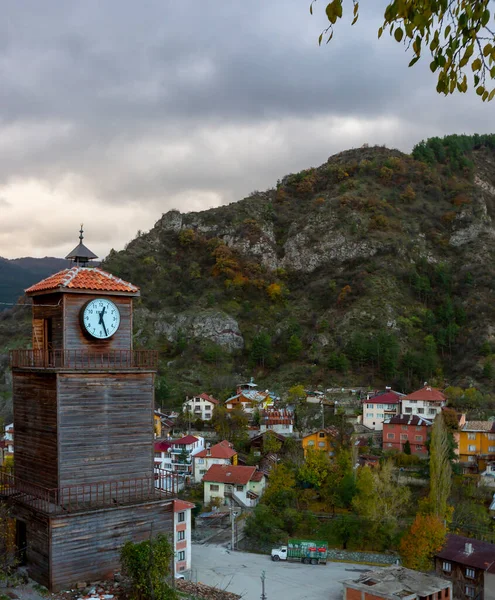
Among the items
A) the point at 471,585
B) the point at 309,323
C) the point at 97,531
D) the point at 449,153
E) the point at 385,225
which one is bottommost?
the point at 471,585

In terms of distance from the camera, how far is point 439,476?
28.7m

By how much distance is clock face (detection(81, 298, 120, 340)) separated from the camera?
45.4 feet

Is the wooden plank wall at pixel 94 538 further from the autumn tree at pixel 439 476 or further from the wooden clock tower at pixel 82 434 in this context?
the autumn tree at pixel 439 476

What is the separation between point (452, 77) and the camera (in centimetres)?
407

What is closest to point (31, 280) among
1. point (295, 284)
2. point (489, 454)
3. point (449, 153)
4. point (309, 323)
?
point (489, 454)

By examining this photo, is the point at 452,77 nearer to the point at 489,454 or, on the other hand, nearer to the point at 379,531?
the point at 379,531

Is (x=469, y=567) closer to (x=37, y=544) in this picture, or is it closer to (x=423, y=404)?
(x=37, y=544)

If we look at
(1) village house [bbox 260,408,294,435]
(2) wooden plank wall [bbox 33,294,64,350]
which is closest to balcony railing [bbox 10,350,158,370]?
(2) wooden plank wall [bbox 33,294,64,350]

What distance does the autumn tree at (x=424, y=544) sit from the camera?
2523 cm

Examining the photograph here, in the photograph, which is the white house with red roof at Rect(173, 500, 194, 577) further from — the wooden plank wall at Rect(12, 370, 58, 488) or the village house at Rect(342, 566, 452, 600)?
the wooden plank wall at Rect(12, 370, 58, 488)

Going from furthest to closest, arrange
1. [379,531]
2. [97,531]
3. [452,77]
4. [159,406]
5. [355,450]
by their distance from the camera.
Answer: [159,406] → [355,450] → [379,531] → [97,531] → [452,77]

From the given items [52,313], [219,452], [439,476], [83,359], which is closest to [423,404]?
[439,476]

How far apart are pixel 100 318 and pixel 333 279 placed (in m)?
57.1

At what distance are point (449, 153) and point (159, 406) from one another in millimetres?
63023
